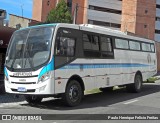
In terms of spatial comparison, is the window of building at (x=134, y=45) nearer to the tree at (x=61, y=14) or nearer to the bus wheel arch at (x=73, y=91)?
the bus wheel arch at (x=73, y=91)

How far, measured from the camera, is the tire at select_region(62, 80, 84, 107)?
1261cm

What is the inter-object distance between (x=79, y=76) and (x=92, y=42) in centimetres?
181

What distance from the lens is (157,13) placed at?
→ 82375 millimetres

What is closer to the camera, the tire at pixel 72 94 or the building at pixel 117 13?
the tire at pixel 72 94

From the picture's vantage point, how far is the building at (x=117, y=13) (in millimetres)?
75438

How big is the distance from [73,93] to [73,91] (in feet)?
0.25

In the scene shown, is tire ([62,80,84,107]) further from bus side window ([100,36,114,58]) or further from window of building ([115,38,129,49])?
window of building ([115,38,129,49])

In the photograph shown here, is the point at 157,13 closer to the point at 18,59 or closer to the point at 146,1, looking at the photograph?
the point at 146,1

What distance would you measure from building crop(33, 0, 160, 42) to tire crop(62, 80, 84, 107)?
6170 cm

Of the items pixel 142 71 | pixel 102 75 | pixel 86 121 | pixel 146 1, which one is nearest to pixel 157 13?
pixel 146 1

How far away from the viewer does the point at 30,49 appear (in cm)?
1243

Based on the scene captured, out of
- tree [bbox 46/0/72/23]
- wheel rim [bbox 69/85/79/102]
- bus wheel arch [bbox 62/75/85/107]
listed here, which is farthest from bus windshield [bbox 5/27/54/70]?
tree [bbox 46/0/72/23]

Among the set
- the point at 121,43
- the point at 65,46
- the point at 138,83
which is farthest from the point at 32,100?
the point at 138,83

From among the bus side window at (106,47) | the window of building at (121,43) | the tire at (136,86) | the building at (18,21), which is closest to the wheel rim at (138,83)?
the tire at (136,86)
